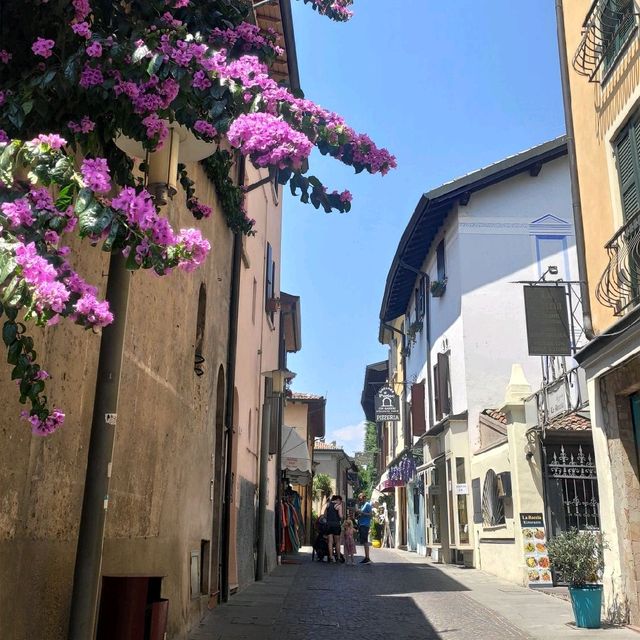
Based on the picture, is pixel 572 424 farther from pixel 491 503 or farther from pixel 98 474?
pixel 98 474

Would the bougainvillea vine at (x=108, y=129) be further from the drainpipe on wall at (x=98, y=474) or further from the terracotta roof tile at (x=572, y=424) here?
the terracotta roof tile at (x=572, y=424)

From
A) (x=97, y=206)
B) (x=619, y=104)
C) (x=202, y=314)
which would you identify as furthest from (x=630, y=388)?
(x=97, y=206)

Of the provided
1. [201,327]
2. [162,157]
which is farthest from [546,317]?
[162,157]

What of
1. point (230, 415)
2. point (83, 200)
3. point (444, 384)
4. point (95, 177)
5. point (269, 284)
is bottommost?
point (83, 200)

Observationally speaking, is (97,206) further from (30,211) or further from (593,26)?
(593,26)

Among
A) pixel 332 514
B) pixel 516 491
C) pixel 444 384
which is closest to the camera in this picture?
pixel 516 491

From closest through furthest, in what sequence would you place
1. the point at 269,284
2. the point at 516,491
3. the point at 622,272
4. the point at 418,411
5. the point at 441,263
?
1. the point at 622,272
2. the point at 516,491
3. the point at 269,284
4. the point at 441,263
5. the point at 418,411

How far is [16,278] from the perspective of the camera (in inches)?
93.6

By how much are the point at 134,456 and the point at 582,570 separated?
5.50 meters

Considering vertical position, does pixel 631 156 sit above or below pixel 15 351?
above

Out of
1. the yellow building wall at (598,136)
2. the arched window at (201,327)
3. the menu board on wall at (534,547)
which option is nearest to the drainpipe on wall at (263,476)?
the menu board on wall at (534,547)

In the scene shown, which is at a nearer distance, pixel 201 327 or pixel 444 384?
pixel 201 327

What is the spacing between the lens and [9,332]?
8.71 ft

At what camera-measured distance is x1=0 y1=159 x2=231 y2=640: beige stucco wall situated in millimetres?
3426
